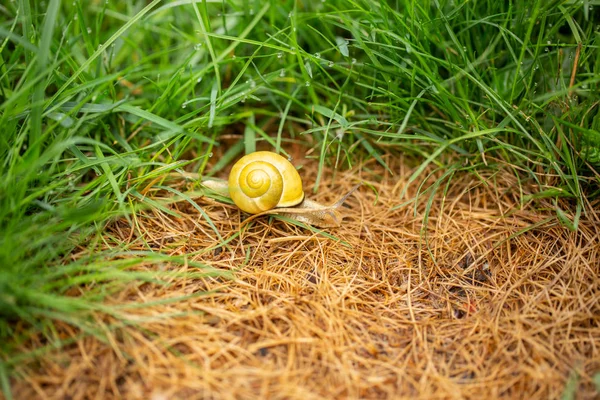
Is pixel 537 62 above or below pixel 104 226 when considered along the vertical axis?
above

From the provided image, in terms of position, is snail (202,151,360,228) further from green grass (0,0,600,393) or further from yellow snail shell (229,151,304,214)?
green grass (0,0,600,393)

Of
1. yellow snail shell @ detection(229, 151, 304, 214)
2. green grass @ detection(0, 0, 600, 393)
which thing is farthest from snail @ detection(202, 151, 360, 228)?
green grass @ detection(0, 0, 600, 393)

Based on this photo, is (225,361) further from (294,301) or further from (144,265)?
(144,265)

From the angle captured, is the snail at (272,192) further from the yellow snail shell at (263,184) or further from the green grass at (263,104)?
the green grass at (263,104)

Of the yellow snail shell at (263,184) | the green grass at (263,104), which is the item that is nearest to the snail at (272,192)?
the yellow snail shell at (263,184)

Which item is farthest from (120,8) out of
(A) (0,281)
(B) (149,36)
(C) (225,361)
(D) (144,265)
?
(C) (225,361)

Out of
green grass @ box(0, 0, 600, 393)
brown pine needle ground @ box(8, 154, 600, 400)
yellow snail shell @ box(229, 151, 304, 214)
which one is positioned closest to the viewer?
brown pine needle ground @ box(8, 154, 600, 400)
